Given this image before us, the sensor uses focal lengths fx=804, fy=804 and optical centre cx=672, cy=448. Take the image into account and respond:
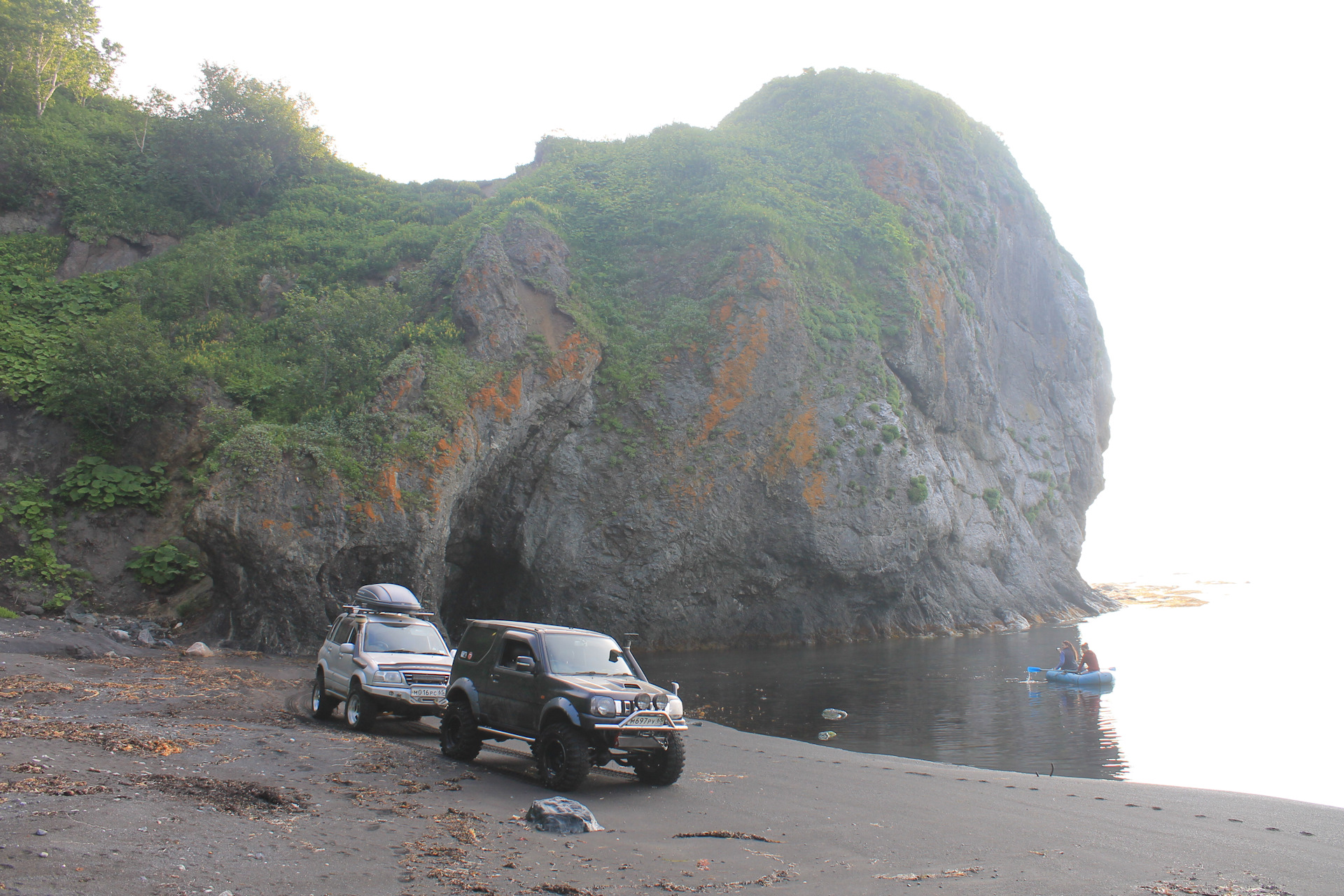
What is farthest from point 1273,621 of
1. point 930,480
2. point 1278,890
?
point 1278,890

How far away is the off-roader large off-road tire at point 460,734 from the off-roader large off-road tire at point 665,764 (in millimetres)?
2424

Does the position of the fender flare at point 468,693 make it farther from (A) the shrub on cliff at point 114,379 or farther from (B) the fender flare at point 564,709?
(A) the shrub on cliff at point 114,379

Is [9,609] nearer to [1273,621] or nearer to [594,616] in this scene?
[594,616]

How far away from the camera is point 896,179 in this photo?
4547cm

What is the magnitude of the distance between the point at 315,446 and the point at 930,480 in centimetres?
2578

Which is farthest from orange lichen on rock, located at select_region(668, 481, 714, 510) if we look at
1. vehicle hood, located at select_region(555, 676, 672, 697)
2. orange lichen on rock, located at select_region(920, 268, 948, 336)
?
vehicle hood, located at select_region(555, 676, 672, 697)

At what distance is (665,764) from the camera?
9.95 metres

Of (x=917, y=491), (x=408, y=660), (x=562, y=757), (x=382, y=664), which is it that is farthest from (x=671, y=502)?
(x=562, y=757)

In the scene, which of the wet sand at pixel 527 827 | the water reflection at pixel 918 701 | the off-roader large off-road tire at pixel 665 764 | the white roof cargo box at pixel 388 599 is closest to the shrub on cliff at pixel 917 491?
the water reflection at pixel 918 701

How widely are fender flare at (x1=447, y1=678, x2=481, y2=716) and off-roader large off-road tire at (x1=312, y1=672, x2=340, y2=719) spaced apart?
3693 mm

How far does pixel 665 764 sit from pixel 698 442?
22.2 m

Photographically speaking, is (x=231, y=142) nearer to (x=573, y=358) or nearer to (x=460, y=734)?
(x=573, y=358)

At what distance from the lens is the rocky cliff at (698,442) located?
2380cm

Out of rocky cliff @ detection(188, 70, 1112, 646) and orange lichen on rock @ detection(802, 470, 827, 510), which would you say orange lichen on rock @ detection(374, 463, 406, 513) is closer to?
rocky cliff @ detection(188, 70, 1112, 646)
